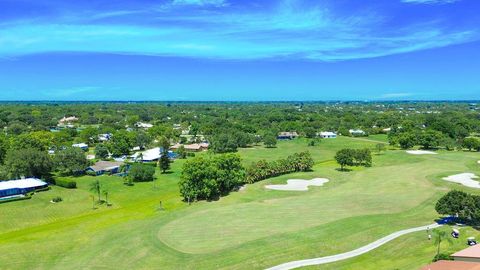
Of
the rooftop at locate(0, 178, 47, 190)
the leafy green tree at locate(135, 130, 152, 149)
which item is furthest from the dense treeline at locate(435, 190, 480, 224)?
the leafy green tree at locate(135, 130, 152, 149)

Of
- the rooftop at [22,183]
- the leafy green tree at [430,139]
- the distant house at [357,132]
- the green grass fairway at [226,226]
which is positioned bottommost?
the green grass fairway at [226,226]

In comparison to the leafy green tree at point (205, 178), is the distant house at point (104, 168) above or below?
below

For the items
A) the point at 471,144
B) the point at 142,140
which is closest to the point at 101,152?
the point at 142,140

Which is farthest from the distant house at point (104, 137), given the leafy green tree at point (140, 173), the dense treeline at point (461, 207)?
the dense treeline at point (461, 207)

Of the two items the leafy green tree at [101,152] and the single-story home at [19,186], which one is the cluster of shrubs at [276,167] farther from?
the leafy green tree at [101,152]

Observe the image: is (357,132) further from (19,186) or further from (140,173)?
(19,186)

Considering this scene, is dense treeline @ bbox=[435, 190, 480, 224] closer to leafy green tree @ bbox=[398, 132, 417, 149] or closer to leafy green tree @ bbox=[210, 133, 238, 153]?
leafy green tree @ bbox=[210, 133, 238, 153]
